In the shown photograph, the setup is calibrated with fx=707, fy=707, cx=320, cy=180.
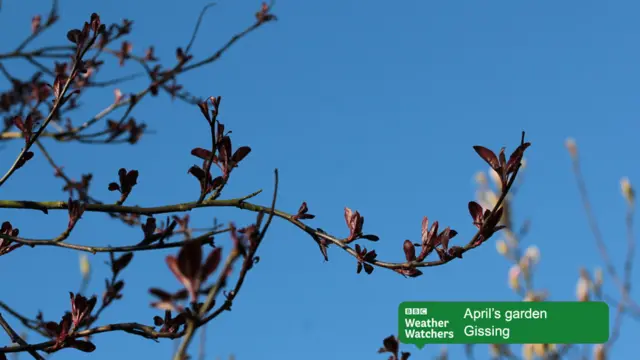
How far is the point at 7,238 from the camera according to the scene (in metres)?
1.74

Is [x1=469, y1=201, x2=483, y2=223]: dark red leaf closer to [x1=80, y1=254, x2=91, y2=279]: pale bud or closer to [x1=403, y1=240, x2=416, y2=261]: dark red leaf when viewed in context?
[x1=403, y1=240, x2=416, y2=261]: dark red leaf

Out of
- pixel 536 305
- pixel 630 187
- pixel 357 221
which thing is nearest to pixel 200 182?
pixel 357 221

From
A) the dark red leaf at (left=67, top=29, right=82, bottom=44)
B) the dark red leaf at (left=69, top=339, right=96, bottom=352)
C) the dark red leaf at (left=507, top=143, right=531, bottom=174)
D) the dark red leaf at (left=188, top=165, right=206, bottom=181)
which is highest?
the dark red leaf at (left=67, top=29, right=82, bottom=44)

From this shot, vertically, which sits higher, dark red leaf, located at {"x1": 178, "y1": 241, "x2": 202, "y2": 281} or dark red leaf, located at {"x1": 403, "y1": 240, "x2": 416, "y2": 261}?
dark red leaf, located at {"x1": 403, "y1": 240, "x2": 416, "y2": 261}

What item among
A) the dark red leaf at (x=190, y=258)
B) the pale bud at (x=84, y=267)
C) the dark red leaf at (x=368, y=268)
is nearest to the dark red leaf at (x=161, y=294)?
the dark red leaf at (x=190, y=258)

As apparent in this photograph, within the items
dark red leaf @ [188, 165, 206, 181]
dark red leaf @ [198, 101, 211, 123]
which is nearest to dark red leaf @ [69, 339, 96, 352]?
dark red leaf @ [188, 165, 206, 181]

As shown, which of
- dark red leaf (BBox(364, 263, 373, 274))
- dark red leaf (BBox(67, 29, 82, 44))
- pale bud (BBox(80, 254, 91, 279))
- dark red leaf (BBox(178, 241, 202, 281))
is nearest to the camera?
dark red leaf (BBox(178, 241, 202, 281))

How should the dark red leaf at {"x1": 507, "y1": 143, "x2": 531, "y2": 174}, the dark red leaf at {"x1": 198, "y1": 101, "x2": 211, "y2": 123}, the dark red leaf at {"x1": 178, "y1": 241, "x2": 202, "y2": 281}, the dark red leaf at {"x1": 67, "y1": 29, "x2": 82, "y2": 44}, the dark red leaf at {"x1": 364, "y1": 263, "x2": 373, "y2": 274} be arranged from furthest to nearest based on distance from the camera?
the dark red leaf at {"x1": 67, "y1": 29, "x2": 82, "y2": 44} < the dark red leaf at {"x1": 364, "y1": 263, "x2": 373, "y2": 274} < the dark red leaf at {"x1": 198, "y1": 101, "x2": 211, "y2": 123} < the dark red leaf at {"x1": 507, "y1": 143, "x2": 531, "y2": 174} < the dark red leaf at {"x1": 178, "y1": 241, "x2": 202, "y2": 281}

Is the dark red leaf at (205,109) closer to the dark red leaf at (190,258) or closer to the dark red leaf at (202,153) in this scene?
the dark red leaf at (202,153)

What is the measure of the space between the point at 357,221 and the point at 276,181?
691mm

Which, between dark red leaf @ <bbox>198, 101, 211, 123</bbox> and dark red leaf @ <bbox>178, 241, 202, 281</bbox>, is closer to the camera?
dark red leaf @ <bbox>178, 241, 202, 281</bbox>

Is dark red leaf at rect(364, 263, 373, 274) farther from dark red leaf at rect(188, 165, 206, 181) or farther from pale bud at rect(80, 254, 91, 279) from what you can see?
pale bud at rect(80, 254, 91, 279)

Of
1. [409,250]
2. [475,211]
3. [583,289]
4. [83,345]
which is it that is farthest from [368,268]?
[583,289]

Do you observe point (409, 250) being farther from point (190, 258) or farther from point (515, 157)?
point (190, 258)
